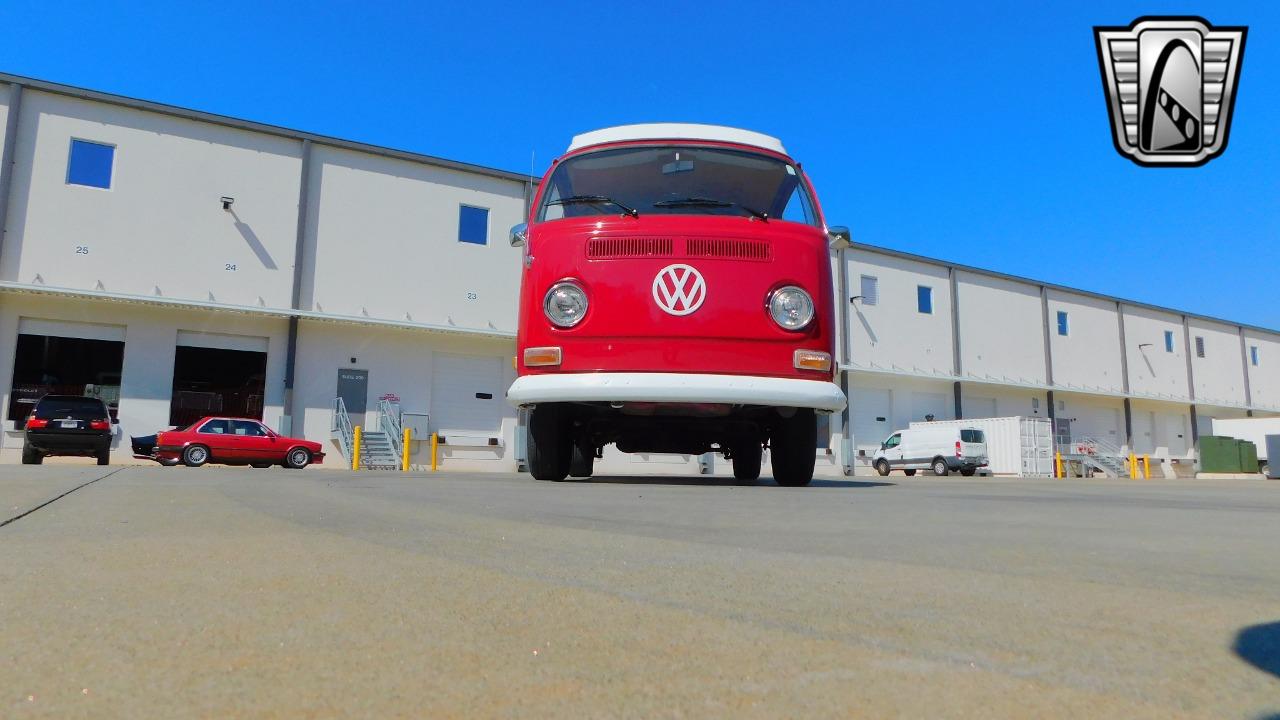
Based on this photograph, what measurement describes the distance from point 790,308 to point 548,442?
2.32 m

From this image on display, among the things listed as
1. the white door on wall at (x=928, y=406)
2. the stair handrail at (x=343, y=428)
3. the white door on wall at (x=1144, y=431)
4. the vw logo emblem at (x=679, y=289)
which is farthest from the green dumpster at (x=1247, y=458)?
the vw logo emblem at (x=679, y=289)

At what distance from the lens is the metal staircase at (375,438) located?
22125mm

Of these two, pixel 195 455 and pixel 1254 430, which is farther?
pixel 1254 430

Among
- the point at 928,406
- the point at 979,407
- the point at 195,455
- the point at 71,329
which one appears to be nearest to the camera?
the point at 195,455

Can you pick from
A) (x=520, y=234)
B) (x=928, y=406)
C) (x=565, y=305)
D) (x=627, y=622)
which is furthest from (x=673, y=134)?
(x=928, y=406)

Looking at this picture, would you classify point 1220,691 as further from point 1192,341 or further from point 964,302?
point 1192,341

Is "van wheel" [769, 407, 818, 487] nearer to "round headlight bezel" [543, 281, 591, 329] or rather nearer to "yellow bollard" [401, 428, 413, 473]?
"round headlight bezel" [543, 281, 591, 329]

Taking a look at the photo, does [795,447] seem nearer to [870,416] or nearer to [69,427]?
[69,427]

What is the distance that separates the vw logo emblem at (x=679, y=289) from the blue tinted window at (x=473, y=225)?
20.5m

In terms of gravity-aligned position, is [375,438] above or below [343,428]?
below

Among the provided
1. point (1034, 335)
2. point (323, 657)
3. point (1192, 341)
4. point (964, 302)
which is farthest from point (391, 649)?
point (1192, 341)

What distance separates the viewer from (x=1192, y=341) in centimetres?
4391

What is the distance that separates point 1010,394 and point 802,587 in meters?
38.5

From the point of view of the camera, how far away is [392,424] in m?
23.0
